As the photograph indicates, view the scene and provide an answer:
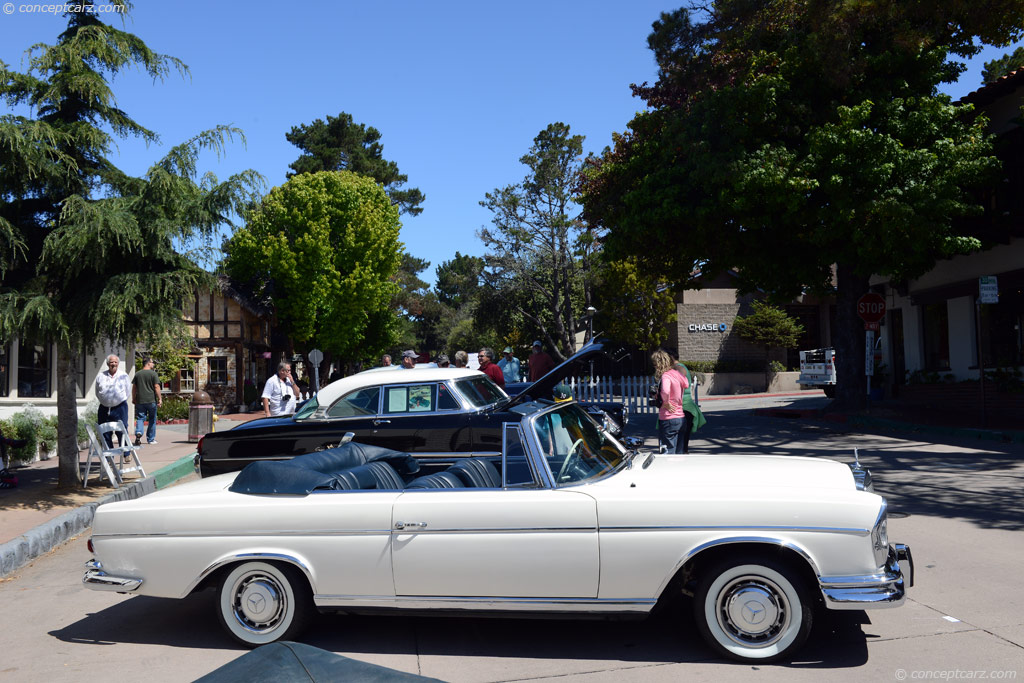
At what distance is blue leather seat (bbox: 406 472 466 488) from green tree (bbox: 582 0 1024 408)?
11.8m

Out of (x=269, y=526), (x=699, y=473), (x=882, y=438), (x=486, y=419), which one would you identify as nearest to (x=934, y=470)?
(x=882, y=438)

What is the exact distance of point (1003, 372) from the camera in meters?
17.2

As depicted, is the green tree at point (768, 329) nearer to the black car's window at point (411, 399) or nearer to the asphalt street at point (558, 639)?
the black car's window at point (411, 399)

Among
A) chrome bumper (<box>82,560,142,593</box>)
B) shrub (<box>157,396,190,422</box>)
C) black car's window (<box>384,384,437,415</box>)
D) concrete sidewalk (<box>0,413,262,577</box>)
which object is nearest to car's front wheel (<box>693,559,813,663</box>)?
chrome bumper (<box>82,560,142,593</box>)

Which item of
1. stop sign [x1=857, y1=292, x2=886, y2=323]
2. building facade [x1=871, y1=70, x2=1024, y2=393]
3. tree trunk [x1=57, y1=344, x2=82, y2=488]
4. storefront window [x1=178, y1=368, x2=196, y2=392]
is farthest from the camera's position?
storefront window [x1=178, y1=368, x2=196, y2=392]

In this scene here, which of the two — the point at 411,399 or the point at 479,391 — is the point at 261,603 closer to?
the point at 411,399

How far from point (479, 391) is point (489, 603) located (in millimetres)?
4598

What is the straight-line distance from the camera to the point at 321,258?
3931cm

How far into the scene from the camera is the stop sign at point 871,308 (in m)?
16.8

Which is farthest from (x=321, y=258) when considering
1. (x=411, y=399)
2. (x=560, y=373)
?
(x=411, y=399)

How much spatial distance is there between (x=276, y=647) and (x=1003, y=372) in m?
19.0

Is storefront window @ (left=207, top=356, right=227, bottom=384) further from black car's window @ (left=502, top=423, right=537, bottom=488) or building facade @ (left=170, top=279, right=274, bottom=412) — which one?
black car's window @ (left=502, top=423, right=537, bottom=488)

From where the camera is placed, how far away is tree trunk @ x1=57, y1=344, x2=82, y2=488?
9633 millimetres

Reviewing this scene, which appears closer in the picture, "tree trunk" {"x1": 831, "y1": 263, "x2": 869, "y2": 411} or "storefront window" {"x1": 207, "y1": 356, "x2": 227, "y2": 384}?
"tree trunk" {"x1": 831, "y1": 263, "x2": 869, "y2": 411}
